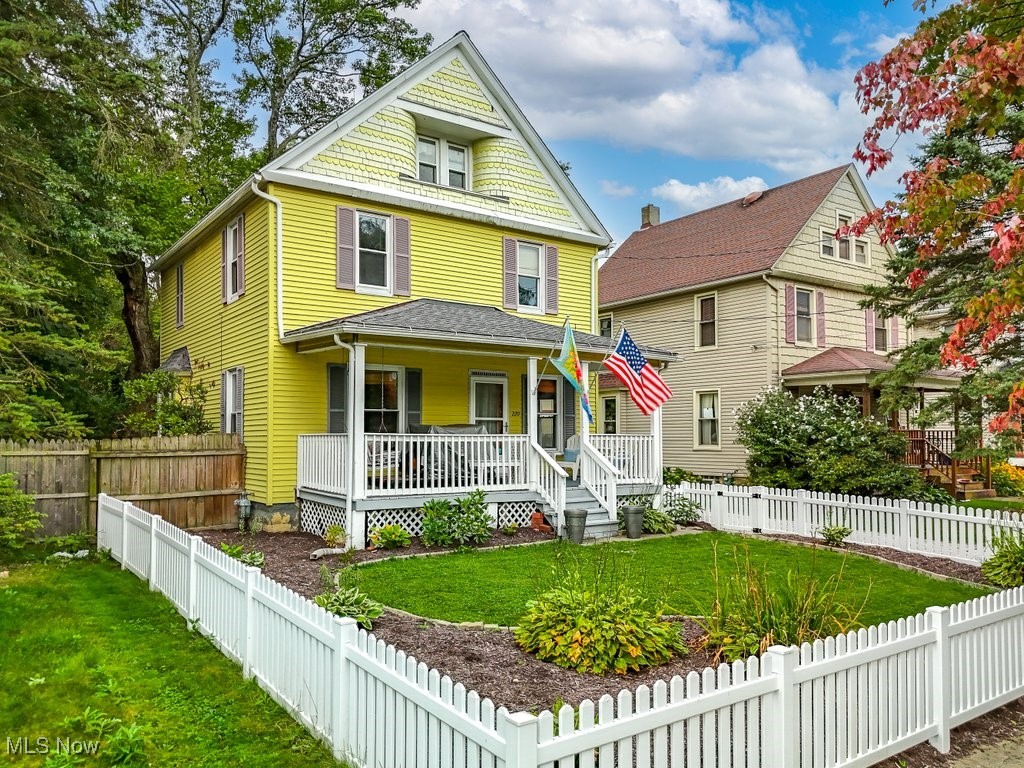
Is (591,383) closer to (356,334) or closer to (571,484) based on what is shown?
(571,484)

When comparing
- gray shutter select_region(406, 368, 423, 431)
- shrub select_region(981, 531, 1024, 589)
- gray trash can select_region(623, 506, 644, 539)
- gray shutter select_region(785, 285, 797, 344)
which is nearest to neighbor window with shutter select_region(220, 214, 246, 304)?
gray shutter select_region(406, 368, 423, 431)

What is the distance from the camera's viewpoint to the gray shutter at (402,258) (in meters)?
14.4

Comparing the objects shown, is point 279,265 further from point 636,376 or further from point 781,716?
point 781,716

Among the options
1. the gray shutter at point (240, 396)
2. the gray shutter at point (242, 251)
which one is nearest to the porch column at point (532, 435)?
the gray shutter at point (240, 396)

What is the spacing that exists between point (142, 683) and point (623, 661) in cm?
383

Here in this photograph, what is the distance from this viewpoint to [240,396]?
47.6 feet

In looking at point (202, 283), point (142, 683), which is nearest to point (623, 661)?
point (142, 683)

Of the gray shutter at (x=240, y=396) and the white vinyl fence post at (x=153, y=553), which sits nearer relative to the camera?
the white vinyl fence post at (x=153, y=553)

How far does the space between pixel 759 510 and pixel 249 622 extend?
408 inches

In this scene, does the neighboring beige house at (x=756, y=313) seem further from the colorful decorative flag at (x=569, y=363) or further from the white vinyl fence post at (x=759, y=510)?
the colorful decorative flag at (x=569, y=363)

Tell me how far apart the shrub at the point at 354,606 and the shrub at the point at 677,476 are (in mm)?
10163

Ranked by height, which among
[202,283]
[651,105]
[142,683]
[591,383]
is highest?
[651,105]

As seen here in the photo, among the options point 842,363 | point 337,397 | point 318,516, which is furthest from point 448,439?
point 842,363

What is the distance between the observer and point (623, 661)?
5.68m
